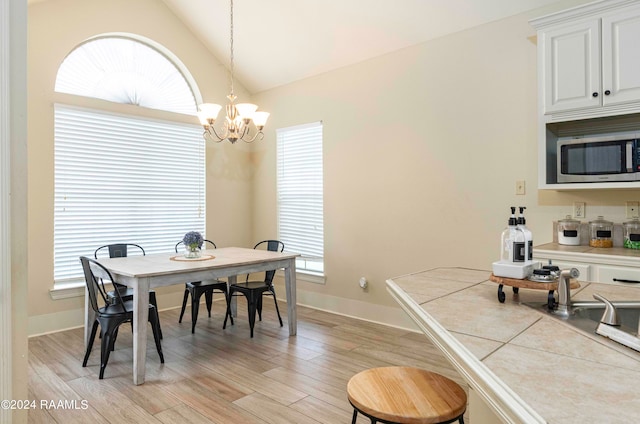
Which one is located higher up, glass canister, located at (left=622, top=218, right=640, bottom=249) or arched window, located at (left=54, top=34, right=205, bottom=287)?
arched window, located at (left=54, top=34, right=205, bottom=287)

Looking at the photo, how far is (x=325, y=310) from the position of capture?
480cm

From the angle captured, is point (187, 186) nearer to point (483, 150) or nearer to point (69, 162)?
point (69, 162)

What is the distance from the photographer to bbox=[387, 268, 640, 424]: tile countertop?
734 mm

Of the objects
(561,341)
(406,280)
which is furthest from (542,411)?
(406,280)

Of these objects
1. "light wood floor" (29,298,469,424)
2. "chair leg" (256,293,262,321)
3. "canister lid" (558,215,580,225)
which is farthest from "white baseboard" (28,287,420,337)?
"canister lid" (558,215,580,225)

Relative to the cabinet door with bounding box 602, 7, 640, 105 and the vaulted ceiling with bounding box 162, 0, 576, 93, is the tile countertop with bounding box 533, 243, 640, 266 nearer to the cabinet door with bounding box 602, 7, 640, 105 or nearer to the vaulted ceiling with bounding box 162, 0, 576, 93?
the cabinet door with bounding box 602, 7, 640, 105

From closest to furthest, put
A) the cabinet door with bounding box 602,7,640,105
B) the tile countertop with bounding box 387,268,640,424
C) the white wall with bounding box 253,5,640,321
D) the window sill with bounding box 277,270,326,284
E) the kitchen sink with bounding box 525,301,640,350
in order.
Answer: the tile countertop with bounding box 387,268,640,424 → the kitchen sink with bounding box 525,301,640,350 → the cabinet door with bounding box 602,7,640,105 → the white wall with bounding box 253,5,640,321 → the window sill with bounding box 277,270,326,284

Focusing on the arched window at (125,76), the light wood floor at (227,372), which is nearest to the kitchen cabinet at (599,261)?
the light wood floor at (227,372)

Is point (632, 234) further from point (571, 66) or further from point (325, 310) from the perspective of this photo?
point (325, 310)

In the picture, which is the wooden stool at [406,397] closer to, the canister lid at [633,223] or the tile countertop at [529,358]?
the tile countertop at [529,358]

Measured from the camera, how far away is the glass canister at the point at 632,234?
8.92ft

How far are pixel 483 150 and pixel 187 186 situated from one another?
350 cm

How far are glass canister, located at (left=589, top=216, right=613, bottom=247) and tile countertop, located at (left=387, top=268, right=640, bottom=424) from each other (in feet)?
4.89

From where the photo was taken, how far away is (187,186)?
514 centimetres
